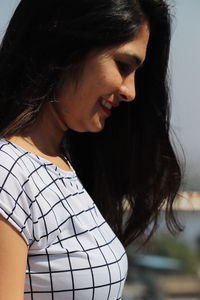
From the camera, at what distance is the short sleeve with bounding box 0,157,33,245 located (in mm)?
1250

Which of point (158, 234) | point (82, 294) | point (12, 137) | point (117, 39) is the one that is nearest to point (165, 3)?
point (117, 39)

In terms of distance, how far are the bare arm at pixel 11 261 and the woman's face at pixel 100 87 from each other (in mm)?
370

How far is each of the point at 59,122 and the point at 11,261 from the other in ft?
1.37

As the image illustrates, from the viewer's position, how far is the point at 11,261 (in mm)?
1244

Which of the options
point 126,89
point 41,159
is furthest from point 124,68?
point 41,159

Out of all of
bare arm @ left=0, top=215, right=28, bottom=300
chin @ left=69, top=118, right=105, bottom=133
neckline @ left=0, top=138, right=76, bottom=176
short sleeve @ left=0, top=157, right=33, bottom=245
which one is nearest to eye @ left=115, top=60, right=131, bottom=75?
chin @ left=69, top=118, right=105, bottom=133

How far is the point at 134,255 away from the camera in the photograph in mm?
2490

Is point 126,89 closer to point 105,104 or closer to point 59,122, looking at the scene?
point 105,104

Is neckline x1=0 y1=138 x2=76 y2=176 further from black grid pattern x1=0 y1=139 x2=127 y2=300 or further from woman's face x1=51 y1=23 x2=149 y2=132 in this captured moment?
woman's face x1=51 y1=23 x2=149 y2=132

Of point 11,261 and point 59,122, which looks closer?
point 11,261

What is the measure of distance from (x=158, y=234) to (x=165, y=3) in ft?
3.19

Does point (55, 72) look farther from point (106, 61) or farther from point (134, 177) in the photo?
point (134, 177)

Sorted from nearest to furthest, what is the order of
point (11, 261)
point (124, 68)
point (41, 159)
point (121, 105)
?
point (11, 261) → point (41, 159) → point (124, 68) → point (121, 105)

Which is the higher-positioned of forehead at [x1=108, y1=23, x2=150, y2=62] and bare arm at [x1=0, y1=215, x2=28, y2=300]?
forehead at [x1=108, y1=23, x2=150, y2=62]
